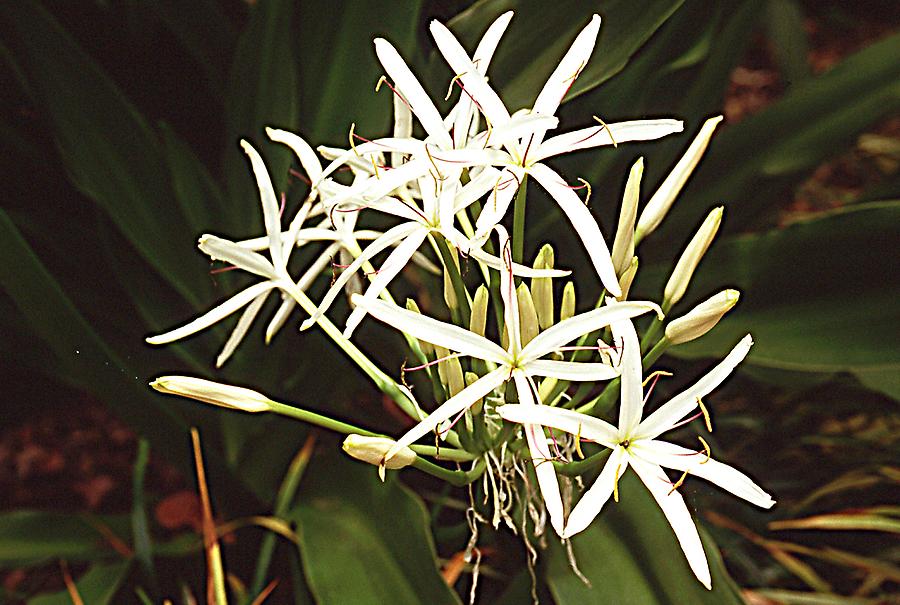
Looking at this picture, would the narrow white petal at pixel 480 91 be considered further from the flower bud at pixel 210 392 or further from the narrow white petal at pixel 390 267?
the flower bud at pixel 210 392

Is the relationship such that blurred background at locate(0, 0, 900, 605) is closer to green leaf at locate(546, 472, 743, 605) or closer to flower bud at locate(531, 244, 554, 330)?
green leaf at locate(546, 472, 743, 605)

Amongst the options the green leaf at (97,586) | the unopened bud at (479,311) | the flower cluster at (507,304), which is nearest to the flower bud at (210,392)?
the flower cluster at (507,304)

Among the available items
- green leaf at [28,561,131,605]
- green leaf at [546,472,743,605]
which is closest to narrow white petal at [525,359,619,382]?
green leaf at [546,472,743,605]

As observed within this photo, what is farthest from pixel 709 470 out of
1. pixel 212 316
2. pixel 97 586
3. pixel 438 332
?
pixel 97 586

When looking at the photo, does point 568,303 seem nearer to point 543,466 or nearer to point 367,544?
point 543,466

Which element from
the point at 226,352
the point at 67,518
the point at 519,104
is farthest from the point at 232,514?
the point at 519,104

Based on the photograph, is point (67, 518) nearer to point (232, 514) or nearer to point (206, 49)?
point (232, 514)
